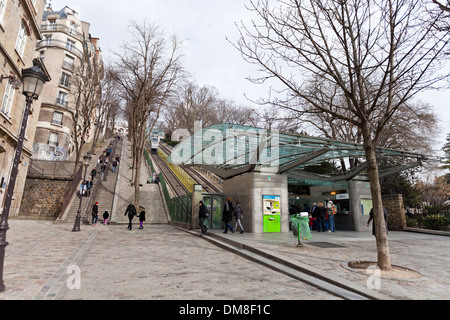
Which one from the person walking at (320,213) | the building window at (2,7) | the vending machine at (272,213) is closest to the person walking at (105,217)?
the vending machine at (272,213)

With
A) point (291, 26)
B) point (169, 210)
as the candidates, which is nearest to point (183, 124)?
point (169, 210)

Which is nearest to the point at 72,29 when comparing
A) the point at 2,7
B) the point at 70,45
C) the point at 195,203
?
the point at 70,45

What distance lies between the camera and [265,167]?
1387 cm

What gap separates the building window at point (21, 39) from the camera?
16.5m

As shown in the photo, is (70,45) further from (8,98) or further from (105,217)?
(105,217)

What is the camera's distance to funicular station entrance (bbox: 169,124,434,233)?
12.3 meters

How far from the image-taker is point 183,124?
50.4 meters

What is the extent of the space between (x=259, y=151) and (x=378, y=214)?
277 inches

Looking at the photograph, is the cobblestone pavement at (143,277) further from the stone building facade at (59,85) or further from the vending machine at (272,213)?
the stone building facade at (59,85)

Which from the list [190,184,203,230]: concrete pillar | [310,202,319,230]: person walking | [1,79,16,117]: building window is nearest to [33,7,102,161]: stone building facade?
[1,79,16,117]: building window

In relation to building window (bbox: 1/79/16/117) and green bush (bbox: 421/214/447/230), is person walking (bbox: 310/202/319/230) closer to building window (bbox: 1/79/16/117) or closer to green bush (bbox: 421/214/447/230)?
green bush (bbox: 421/214/447/230)

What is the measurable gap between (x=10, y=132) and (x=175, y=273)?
16487 millimetres

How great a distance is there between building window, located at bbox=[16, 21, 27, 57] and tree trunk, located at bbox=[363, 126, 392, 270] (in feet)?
67.1
